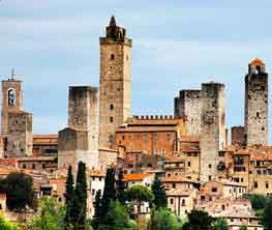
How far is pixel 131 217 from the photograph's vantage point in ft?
290

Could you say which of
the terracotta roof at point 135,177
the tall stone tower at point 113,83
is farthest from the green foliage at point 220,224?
the tall stone tower at point 113,83

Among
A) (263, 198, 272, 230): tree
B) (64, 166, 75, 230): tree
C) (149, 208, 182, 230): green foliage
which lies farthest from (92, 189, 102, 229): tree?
(263, 198, 272, 230): tree

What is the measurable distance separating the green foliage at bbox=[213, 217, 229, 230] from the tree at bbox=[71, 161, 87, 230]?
509 cm

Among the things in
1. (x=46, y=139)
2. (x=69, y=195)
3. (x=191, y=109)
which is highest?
(x=191, y=109)

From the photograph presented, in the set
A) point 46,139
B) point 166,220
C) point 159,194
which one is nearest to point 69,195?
point 166,220

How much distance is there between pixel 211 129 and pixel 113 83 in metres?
5.96

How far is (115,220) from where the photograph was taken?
83.8 m

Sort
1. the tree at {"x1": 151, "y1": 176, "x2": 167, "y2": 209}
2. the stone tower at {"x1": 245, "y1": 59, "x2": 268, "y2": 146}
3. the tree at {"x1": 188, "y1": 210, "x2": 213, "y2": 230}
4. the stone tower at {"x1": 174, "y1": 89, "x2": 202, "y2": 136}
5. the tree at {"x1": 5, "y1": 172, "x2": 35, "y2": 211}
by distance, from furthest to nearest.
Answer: the stone tower at {"x1": 174, "y1": 89, "x2": 202, "y2": 136} < the stone tower at {"x1": 245, "y1": 59, "x2": 268, "y2": 146} < the tree at {"x1": 151, "y1": 176, "x2": 167, "y2": 209} < the tree at {"x1": 5, "y1": 172, "x2": 35, "y2": 211} < the tree at {"x1": 188, "y1": 210, "x2": 213, "y2": 230}

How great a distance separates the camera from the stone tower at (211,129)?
98.8 metres

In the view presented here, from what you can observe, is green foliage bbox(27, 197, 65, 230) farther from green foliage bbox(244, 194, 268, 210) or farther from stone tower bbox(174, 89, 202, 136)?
stone tower bbox(174, 89, 202, 136)

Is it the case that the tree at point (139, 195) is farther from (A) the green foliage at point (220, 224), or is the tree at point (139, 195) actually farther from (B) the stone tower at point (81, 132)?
(B) the stone tower at point (81, 132)

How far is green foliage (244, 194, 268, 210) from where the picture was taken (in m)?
93.8

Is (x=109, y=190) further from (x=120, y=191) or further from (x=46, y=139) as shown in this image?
(x=46, y=139)

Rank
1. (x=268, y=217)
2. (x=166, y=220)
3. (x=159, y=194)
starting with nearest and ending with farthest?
(x=166, y=220) < (x=268, y=217) < (x=159, y=194)
